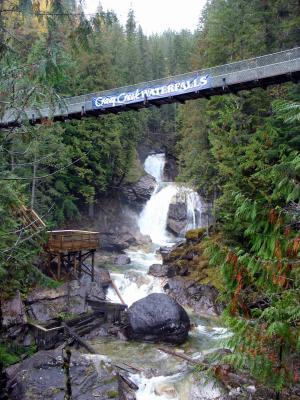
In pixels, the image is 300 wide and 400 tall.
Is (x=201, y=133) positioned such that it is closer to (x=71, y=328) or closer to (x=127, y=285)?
(x=127, y=285)

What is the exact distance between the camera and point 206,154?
21656 millimetres

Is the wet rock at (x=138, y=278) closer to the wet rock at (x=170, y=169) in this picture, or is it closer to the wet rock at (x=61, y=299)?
the wet rock at (x=61, y=299)

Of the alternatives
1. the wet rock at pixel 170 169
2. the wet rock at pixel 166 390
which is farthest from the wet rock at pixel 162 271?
the wet rock at pixel 170 169

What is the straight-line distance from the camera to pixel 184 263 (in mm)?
20375

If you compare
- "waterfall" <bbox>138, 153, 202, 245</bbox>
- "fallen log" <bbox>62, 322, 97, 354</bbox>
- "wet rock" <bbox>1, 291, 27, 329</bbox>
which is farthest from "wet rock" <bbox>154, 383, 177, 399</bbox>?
"waterfall" <bbox>138, 153, 202, 245</bbox>

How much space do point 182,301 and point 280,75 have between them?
10320 millimetres

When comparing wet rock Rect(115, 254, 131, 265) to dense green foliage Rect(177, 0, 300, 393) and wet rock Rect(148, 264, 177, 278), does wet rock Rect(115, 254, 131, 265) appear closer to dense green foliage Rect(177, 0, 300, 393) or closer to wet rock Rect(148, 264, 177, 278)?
wet rock Rect(148, 264, 177, 278)

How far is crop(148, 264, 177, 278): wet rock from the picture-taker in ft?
66.7

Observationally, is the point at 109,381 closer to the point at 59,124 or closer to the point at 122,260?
the point at 122,260

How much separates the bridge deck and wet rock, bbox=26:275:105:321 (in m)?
6.38

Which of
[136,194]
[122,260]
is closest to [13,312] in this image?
[122,260]

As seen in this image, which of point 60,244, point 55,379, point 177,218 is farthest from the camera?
point 177,218

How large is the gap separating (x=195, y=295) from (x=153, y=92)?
29.6 ft

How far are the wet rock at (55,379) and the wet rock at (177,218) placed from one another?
18460mm
